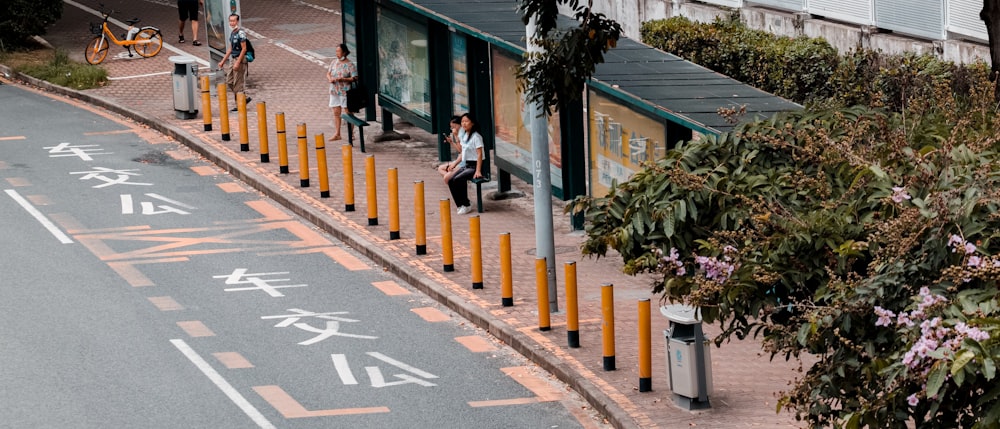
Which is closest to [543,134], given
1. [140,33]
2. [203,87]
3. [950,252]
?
[950,252]

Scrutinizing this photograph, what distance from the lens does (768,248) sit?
9.38 m

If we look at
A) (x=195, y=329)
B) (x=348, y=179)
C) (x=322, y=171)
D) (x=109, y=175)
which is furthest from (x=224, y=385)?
(x=109, y=175)

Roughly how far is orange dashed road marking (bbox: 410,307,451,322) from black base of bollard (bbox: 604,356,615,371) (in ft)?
8.54

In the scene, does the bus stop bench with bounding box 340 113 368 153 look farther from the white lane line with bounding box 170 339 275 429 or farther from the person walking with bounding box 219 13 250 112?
the white lane line with bounding box 170 339 275 429

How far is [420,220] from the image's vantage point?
17.5 metres

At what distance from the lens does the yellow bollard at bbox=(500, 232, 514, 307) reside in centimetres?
1492

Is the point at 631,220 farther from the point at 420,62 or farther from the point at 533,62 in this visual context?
the point at 420,62

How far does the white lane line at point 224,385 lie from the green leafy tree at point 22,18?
19.4 m

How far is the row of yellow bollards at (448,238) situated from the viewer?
13062 millimetres

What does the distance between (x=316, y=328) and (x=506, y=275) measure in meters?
1.90

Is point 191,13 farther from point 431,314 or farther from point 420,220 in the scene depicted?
point 431,314

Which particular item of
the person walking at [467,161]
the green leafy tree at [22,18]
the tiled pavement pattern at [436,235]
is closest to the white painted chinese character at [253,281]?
the tiled pavement pattern at [436,235]

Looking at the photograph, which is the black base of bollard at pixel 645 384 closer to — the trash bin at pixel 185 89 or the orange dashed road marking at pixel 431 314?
the orange dashed road marking at pixel 431 314

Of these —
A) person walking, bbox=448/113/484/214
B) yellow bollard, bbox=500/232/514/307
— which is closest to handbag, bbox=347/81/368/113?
person walking, bbox=448/113/484/214
